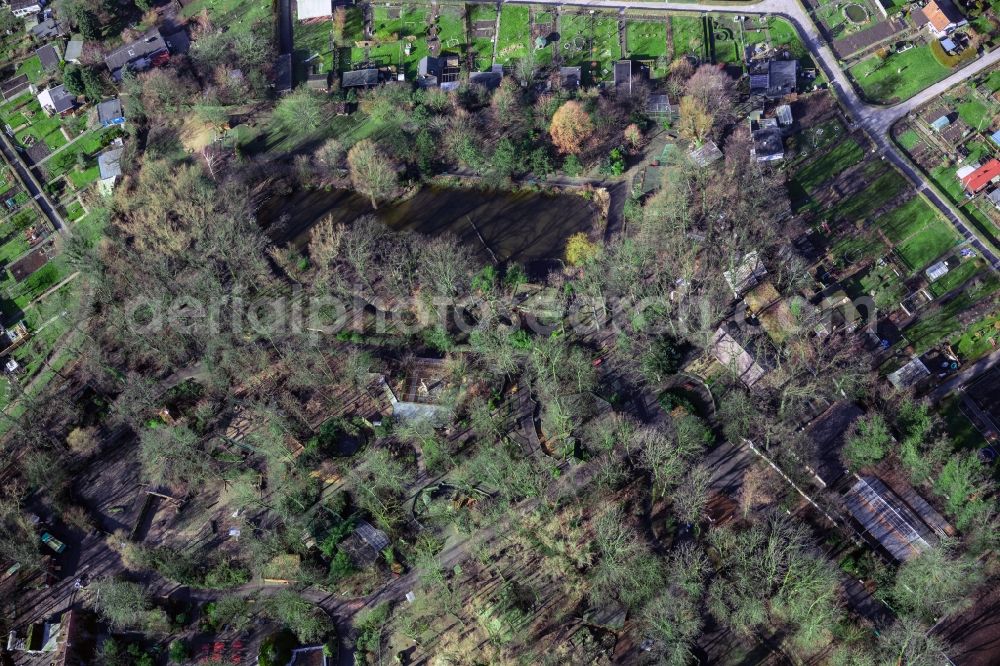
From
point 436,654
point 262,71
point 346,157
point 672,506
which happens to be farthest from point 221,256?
point 672,506

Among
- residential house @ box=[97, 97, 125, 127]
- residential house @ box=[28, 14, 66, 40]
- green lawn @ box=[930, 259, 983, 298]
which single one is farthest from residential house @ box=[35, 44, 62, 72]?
green lawn @ box=[930, 259, 983, 298]

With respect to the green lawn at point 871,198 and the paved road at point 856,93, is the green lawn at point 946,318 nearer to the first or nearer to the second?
the paved road at point 856,93

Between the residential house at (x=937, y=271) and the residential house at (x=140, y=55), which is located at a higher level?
the residential house at (x=140, y=55)

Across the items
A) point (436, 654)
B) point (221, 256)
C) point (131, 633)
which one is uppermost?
point (221, 256)

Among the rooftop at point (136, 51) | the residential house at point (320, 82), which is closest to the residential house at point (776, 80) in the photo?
the residential house at point (320, 82)

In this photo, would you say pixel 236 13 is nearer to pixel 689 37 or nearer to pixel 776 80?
pixel 689 37

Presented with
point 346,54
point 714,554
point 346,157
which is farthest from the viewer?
point 346,54

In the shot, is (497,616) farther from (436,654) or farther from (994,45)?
(994,45)
